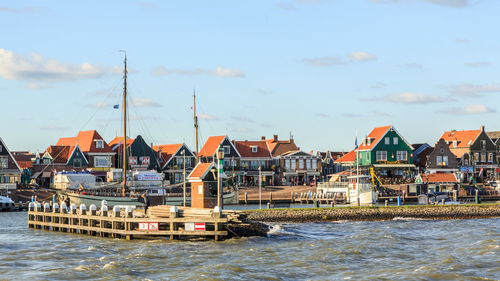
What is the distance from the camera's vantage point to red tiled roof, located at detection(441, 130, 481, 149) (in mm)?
113644

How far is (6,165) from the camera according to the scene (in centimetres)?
9338

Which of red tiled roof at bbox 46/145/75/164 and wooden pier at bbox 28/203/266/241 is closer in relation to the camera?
wooden pier at bbox 28/203/266/241

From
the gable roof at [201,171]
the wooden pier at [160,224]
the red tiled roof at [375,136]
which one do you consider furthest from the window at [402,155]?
the wooden pier at [160,224]

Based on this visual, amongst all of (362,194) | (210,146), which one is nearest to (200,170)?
(362,194)

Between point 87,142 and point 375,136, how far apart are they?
43.2 metres

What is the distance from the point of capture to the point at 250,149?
366 feet

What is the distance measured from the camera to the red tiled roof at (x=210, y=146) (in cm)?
10716

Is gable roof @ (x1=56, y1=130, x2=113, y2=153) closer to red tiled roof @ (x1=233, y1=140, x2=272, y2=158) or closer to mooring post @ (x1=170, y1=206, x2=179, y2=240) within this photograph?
red tiled roof @ (x1=233, y1=140, x2=272, y2=158)

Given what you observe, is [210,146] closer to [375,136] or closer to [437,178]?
[375,136]

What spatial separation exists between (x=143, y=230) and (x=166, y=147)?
71.2 meters

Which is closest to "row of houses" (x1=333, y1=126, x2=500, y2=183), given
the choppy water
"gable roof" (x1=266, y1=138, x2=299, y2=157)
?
"gable roof" (x1=266, y1=138, x2=299, y2=157)

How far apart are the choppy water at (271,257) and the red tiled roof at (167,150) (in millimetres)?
59894

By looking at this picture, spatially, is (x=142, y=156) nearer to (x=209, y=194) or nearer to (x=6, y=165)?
(x=6, y=165)

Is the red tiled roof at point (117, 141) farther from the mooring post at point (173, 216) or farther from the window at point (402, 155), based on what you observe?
the mooring post at point (173, 216)
